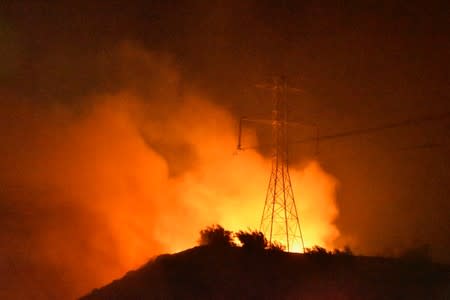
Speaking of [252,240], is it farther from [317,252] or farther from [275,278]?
[275,278]

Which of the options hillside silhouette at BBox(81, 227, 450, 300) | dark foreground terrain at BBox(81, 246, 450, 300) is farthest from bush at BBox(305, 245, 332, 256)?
dark foreground terrain at BBox(81, 246, 450, 300)

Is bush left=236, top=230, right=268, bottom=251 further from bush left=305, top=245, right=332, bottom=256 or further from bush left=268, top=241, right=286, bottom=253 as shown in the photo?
bush left=305, top=245, right=332, bottom=256

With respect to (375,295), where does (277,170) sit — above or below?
above

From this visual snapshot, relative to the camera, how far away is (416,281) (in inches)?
1258

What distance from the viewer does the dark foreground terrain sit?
1196 inches

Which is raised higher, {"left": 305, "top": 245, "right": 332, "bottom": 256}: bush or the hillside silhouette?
{"left": 305, "top": 245, "right": 332, "bottom": 256}: bush

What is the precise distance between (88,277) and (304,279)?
80.7 ft

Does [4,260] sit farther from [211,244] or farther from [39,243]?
[211,244]

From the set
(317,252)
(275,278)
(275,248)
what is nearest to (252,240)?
(275,248)

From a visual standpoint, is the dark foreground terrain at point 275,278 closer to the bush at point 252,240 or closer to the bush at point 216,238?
the bush at point 252,240

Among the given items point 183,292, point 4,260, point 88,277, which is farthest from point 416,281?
point 4,260

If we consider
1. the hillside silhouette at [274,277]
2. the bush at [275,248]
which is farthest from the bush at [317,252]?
the bush at [275,248]

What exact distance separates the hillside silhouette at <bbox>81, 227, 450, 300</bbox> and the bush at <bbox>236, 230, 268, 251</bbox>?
7 centimetres

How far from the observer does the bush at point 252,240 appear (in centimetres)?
3578
